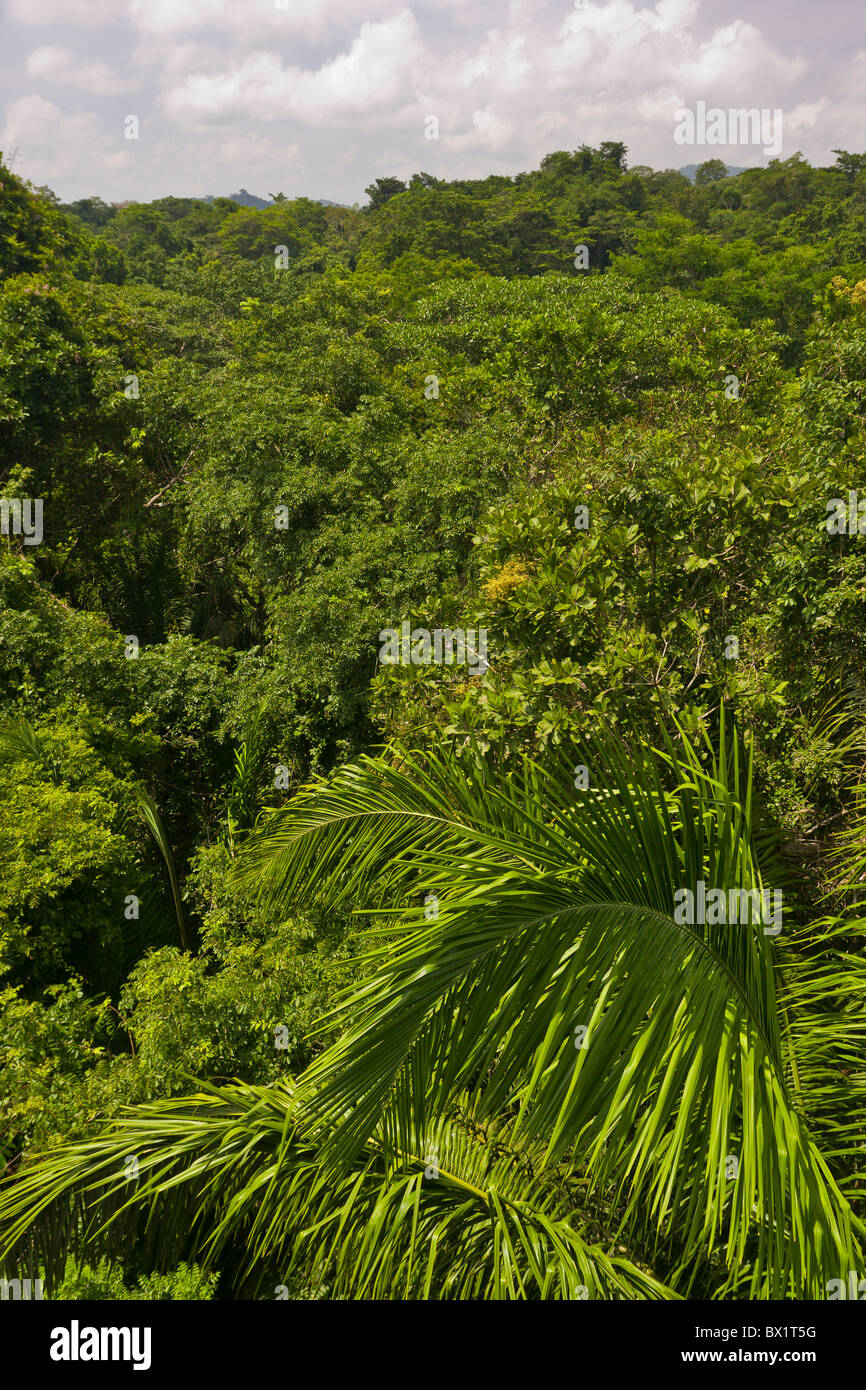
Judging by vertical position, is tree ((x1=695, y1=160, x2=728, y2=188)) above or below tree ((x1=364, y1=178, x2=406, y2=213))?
above

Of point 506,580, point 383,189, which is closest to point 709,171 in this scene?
point 383,189

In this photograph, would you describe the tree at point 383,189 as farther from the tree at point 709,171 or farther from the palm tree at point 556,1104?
the palm tree at point 556,1104

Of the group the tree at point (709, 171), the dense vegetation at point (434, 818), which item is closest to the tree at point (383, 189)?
the tree at point (709, 171)

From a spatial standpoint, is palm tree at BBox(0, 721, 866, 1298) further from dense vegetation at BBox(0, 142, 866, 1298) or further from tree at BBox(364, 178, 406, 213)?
tree at BBox(364, 178, 406, 213)

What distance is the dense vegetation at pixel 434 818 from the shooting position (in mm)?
1805

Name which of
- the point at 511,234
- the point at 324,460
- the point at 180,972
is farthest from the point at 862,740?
the point at 511,234

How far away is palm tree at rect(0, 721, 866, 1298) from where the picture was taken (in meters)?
1.64

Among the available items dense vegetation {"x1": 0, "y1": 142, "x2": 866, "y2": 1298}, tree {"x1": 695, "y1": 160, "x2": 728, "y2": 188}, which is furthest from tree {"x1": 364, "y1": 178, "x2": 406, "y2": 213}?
dense vegetation {"x1": 0, "y1": 142, "x2": 866, "y2": 1298}

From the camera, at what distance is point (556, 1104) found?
1803 millimetres

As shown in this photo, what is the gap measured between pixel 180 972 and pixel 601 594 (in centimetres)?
328

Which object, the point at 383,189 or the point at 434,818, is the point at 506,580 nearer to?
the point at 434,818

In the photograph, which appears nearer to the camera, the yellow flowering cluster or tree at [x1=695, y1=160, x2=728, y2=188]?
the yellow flowering cluster

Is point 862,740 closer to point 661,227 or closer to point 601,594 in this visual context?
point 601,594

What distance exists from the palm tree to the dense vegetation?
14 millimetres
